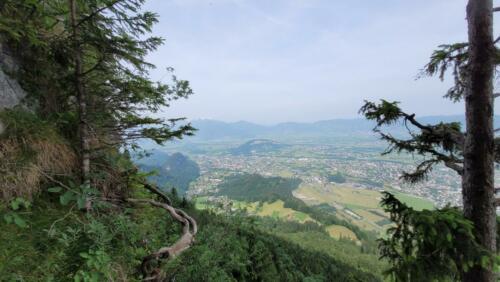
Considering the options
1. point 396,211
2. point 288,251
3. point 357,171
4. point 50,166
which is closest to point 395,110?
point 396,211

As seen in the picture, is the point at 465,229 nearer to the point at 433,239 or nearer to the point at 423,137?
the point at 433,239

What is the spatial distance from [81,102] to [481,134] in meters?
5.07

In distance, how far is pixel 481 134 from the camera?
10.1 ft

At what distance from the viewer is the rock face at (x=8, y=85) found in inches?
144

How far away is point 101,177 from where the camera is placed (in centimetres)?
375

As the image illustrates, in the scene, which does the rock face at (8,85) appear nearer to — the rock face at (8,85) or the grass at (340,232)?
the rock face at (8,85)

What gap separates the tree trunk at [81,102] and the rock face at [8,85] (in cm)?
112

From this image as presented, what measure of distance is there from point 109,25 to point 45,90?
1.55 meters

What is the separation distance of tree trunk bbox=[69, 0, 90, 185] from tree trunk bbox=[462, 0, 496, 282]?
4.91m

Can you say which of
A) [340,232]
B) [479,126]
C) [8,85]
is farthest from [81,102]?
[340,232]

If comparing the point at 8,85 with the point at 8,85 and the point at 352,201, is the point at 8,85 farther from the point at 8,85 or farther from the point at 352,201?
the point at 352,201

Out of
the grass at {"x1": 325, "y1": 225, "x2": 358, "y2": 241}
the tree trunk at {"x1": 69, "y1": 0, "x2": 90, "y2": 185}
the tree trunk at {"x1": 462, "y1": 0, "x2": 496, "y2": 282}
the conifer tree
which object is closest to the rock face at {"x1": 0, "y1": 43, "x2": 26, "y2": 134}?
the tree trunk at {"x1": 69, "y1": 0, "x2": 90, "y2": 185}

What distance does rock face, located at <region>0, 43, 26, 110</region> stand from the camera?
12.0ft

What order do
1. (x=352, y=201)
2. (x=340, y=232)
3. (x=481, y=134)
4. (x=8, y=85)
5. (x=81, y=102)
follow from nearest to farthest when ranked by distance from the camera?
(x=481, y=134) → (x=81, y=102) → (x=8, y=85) → (x=340, y=232) → (x=352, y=201)
